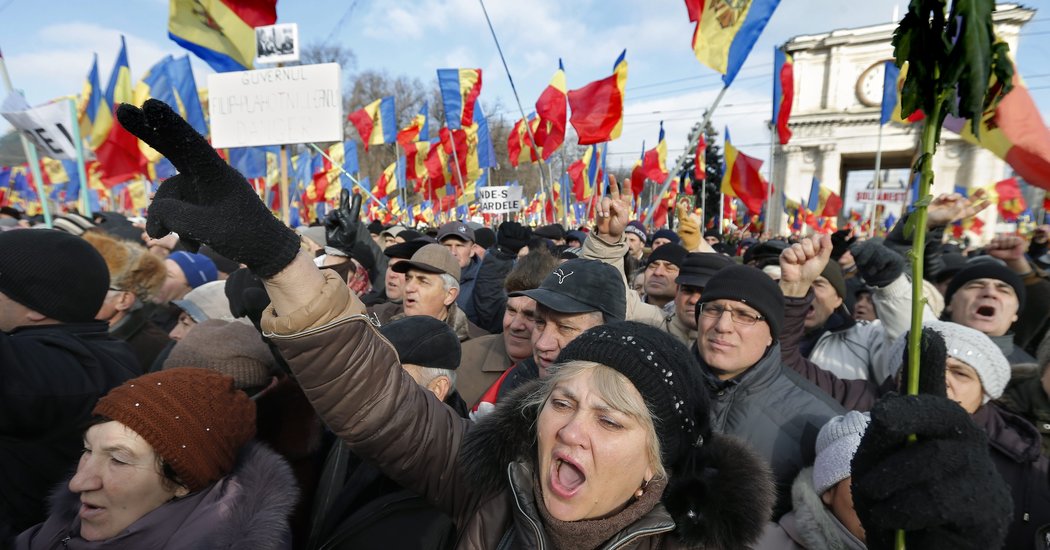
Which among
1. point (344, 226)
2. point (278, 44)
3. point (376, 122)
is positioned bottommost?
point (344, 226)

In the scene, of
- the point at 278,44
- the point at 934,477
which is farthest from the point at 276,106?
the point at 934,477

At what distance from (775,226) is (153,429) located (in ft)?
135

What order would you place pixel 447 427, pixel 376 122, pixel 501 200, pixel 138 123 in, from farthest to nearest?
pixel 376 122 < pixel 501 200 < pixel 447 427 < pixel 138 123

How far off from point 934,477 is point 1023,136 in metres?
2.52

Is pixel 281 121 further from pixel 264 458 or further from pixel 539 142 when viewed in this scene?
pixel 539 142

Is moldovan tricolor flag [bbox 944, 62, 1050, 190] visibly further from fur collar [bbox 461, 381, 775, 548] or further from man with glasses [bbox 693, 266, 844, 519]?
fur collar [bbox 461, 381, 775, 548]

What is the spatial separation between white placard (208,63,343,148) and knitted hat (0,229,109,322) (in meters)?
2.75

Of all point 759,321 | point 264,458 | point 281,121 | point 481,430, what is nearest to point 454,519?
point 481,430

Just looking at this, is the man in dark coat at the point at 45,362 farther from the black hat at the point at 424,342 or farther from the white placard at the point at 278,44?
the white placard at the point at 278,44

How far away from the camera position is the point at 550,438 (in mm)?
1521

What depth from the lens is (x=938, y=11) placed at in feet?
3.03

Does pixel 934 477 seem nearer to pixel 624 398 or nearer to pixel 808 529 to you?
pixel 624 398

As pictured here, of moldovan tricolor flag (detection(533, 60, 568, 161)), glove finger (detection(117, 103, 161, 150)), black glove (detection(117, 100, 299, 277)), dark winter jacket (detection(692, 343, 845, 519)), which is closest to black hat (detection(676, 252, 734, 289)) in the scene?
dark winter jacket (detection(692, 343, 845, 519))

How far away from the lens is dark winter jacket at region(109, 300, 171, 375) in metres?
2.91
